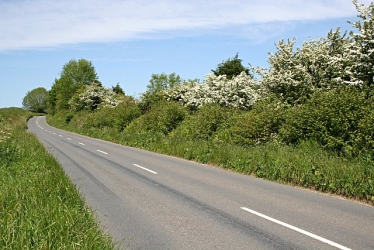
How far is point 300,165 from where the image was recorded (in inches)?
472

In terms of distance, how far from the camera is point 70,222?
5441mm

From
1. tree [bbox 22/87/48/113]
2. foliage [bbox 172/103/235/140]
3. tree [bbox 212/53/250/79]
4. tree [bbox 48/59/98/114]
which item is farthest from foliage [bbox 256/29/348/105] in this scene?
tree [bbox 22/87/48/113]

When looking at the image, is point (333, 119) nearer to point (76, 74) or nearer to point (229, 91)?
point (229, 91)

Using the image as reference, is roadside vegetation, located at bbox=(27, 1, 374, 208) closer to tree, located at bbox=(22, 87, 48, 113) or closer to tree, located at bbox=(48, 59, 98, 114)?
tree, located at bbox=(48, 59, 98, 114)

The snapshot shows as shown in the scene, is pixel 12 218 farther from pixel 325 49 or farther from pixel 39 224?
pixel 325 49

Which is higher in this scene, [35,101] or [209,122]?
[35,101]

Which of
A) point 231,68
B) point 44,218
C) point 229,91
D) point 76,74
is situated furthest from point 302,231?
point 76,74

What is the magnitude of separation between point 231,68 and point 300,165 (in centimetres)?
3151

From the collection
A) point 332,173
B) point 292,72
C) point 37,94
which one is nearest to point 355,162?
point 332,173

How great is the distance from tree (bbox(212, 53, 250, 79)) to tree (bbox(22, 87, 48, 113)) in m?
146

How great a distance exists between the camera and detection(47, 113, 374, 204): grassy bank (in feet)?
33.0

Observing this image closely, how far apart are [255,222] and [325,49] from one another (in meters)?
14.1

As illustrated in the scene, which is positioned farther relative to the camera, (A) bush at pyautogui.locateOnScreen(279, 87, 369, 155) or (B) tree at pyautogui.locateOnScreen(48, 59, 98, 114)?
(B) tree at pyautogui.locateOnScreen(48, 59, 98, 114)

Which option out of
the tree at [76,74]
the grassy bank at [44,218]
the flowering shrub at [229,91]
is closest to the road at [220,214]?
the grassy bank at [44,218]
